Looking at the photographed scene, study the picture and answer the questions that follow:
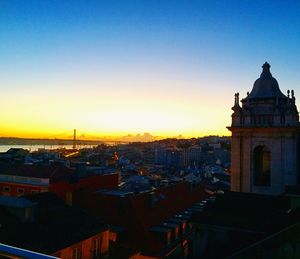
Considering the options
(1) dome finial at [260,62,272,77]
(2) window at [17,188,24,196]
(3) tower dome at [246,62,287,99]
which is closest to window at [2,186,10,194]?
(2) window at [17,188,24,196]

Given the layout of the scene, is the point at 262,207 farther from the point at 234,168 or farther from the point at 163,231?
the point at 163,231

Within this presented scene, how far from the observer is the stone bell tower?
17984 mm

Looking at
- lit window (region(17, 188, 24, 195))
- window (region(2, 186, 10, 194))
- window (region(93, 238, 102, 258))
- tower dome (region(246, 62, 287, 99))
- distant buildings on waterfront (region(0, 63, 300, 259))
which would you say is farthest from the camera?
window (region(2, 186, 10, 194))

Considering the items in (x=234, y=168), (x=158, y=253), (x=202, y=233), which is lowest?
(x=158, y=253)

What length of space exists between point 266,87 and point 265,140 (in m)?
3.08

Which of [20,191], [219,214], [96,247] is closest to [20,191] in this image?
[20,191]

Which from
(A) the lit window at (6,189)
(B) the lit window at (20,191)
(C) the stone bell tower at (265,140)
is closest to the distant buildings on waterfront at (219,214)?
A: (C) the stone bell tower at (265,140)

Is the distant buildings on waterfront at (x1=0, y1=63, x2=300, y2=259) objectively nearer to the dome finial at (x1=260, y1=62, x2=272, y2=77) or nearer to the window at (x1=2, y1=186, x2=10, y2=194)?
the dome finial at (x1=260, y1=62, x2=272, y2=77)

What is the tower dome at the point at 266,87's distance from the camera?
63.0 ft

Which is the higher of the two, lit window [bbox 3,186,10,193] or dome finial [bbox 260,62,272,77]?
dome finial [bbox 260,62,272,77]

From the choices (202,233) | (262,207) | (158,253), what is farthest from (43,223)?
(262,207)

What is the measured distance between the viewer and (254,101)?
19.1 m

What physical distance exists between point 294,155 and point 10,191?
1507 inches

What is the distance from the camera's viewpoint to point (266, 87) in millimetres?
19484
